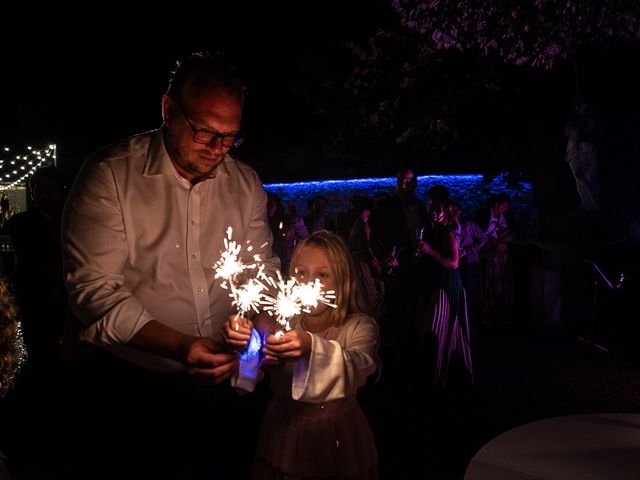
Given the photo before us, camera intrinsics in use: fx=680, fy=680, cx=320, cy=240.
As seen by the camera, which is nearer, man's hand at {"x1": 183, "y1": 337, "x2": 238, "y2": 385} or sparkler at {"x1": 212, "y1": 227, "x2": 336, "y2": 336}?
man's hand at {"x1": 183, "y1": 337, "x2": 238, "y2": 385}

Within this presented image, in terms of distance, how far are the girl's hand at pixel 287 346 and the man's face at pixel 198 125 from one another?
0.69 m

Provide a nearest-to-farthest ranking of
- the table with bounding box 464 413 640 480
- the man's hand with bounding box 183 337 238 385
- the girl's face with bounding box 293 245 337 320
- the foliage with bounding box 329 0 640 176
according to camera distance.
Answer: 1. the man's hand with bounding box 183 337 238 385
2. the table with bounding box 464 413 640 480
3. the girl's face with bounding box 293 245 337 320
4. the foliage with bounding box 329 0 640 176

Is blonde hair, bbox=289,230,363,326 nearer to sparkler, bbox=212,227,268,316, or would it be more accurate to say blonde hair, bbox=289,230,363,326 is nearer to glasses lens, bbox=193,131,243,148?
sparkler, bbox=212,227,268,316

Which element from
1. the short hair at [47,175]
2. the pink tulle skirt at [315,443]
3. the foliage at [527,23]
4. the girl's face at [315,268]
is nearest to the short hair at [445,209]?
the foliage at [527,23]

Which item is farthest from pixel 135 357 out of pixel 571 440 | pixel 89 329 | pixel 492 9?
pixel 492 9

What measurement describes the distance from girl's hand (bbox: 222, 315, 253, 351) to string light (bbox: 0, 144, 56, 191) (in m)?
20.3

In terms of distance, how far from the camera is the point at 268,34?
63.7ft

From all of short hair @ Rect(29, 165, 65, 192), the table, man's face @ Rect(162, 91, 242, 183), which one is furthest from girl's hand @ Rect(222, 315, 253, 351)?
short hair @ Rect(29, 165, 65, 192)

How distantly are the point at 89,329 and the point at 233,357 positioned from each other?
48 cm

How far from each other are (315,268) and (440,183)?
16184 mm

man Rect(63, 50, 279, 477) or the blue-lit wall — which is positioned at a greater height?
the blue-lit wall

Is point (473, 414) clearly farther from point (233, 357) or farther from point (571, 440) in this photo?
point (233, 357)

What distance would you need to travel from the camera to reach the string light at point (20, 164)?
21.1 metres

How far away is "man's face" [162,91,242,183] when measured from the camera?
7.45ft
